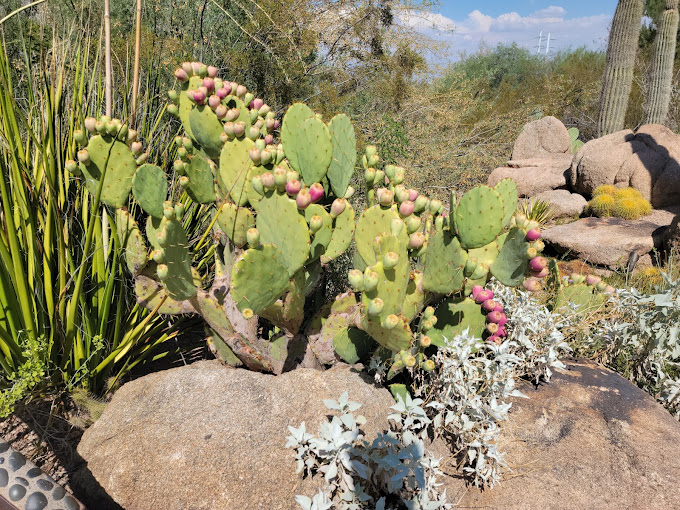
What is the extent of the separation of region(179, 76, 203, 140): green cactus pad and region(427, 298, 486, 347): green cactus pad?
4.51ft

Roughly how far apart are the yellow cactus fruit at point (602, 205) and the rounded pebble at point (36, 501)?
721 centimetres

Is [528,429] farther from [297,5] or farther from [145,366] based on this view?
[297,5]

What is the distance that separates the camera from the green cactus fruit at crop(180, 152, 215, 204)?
1.82m

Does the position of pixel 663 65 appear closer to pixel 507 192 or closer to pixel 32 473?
pixel 507 192

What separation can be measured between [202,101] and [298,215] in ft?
2.38

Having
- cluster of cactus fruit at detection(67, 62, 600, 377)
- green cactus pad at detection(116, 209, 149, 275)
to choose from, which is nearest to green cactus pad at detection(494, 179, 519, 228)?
cluster of cactus fruit at detection(67, 62, 600, 377)

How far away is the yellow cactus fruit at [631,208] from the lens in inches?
250

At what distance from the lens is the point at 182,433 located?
1.58 meters

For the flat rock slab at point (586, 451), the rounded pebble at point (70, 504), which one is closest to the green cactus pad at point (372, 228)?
the flat rock slab at point (586, 451)

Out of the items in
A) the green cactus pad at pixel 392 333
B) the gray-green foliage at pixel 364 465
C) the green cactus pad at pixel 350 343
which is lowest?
the gray-green foliage at pixel 364 465

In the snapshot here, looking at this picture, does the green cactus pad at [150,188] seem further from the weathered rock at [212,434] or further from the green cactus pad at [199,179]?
the weathered rock at [212,434]

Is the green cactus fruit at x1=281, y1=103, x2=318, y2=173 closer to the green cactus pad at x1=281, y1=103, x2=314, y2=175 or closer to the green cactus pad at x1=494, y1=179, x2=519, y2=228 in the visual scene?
the green cactus pad at x1=281, y1=103, x2=314, y2=175

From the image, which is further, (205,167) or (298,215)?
(205,167)

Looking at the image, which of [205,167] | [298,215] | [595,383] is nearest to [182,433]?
[298,215]
